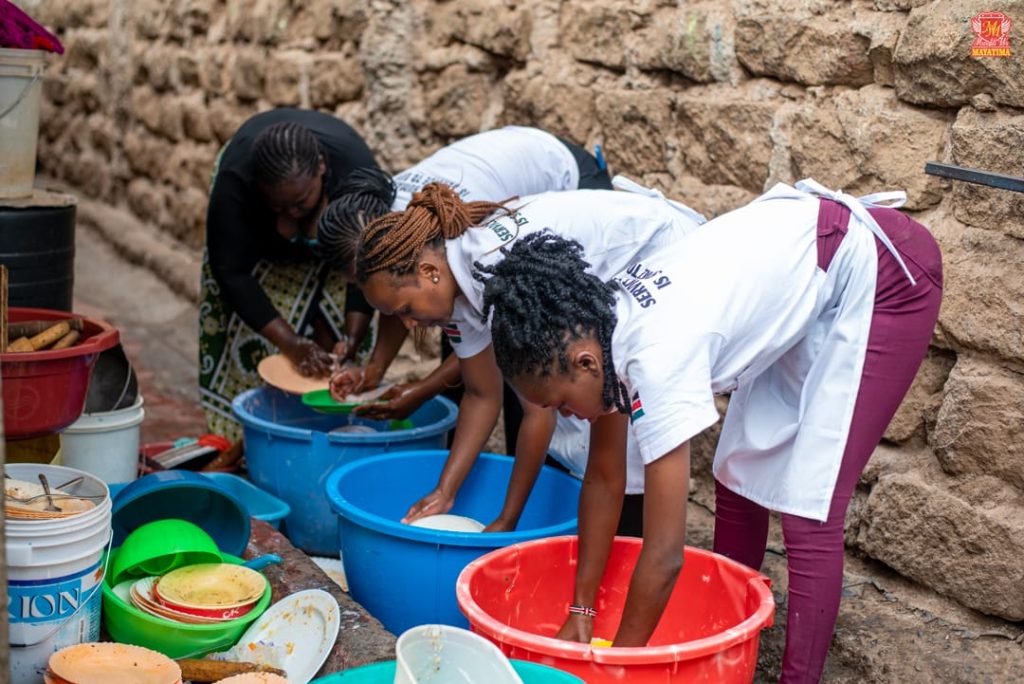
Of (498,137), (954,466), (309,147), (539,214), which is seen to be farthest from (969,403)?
(309,147)

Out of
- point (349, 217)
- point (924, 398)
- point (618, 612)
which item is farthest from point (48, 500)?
point (924, 398)

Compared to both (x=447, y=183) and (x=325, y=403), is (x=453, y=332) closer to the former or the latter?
(x=447, y=183)

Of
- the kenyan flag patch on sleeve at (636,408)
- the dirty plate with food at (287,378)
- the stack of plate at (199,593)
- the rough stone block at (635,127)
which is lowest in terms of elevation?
the stack of plate at (199,593)

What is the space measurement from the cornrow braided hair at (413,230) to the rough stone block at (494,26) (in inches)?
60.5

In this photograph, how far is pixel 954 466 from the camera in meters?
2.88

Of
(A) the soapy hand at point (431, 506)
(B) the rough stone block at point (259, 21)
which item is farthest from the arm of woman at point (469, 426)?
(B) the rough stone block at point (259, 21)

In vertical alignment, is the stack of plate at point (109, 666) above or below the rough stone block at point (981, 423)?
below

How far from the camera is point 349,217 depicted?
315 cm

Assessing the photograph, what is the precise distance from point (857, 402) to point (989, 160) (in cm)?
74

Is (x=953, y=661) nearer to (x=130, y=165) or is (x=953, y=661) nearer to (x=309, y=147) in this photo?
(x=309, y=147)

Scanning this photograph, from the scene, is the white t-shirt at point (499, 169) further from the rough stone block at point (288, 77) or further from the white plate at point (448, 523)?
the rough stone block at point (288, 77)

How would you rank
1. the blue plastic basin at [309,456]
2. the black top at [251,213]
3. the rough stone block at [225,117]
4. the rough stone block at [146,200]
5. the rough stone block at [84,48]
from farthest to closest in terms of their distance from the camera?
the rough stone block at [84,48]
the rough stone block at [146,200]
the rough stone block at [225,117]
the black top at [251,213]
the blue plastic basin at [309,456]

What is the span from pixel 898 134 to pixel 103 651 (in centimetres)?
211

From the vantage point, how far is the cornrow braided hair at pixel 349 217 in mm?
3125
